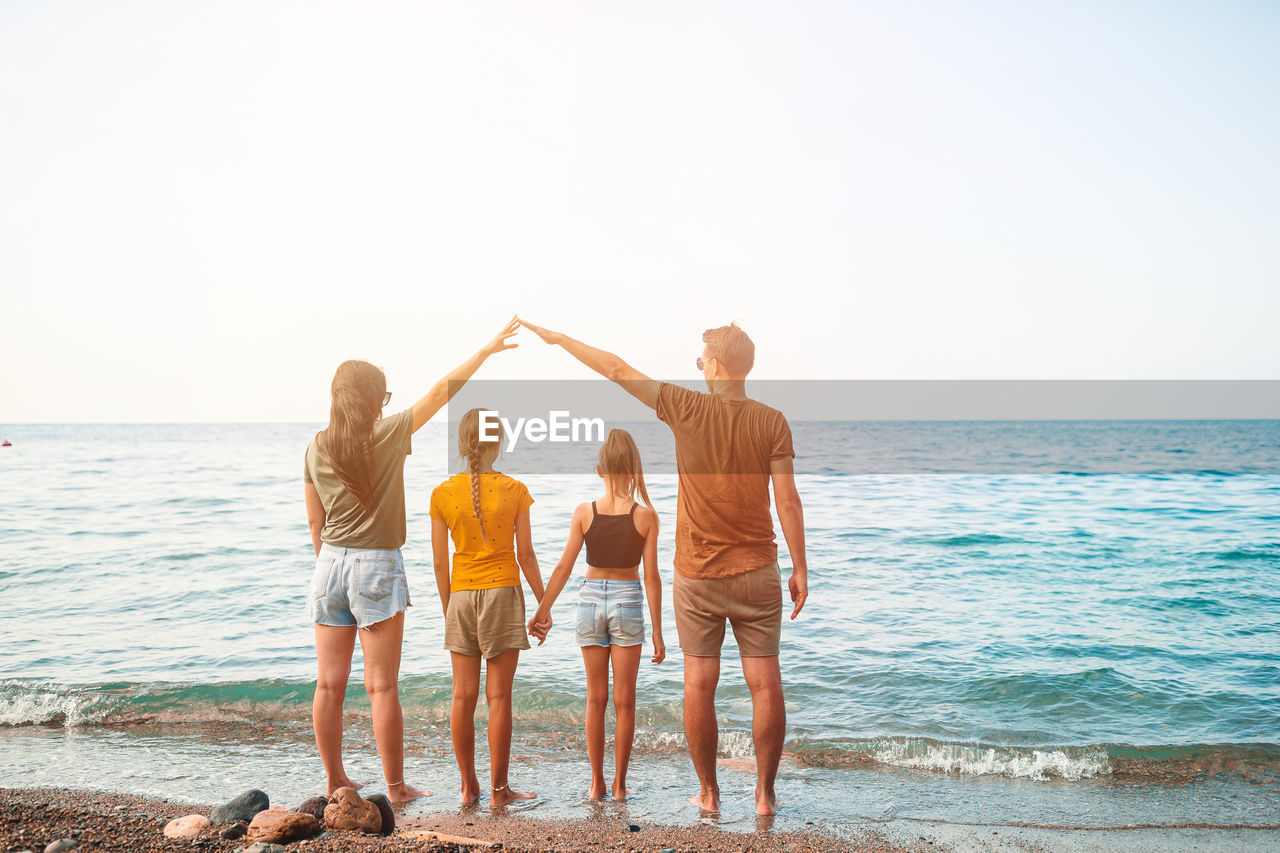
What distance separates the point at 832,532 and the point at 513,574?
33.2ft

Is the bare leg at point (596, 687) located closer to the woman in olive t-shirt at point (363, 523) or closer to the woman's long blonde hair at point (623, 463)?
→ the woman's long blonde hair at point (623, 463)

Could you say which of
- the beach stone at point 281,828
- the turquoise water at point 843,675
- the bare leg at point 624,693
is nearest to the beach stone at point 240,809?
the beach stone at point 281,828

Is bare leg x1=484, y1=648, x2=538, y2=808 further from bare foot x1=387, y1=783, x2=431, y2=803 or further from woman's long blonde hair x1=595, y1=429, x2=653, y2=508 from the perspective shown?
woman's long blonde hair x1=595, y1=429, x2=653, y2=508

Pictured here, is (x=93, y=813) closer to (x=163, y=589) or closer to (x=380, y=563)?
(x=380, y=563)

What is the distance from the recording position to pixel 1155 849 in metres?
3.84

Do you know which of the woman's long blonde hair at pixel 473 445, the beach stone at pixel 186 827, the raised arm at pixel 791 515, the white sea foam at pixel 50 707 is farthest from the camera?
the white sea foam at pixel 50 707

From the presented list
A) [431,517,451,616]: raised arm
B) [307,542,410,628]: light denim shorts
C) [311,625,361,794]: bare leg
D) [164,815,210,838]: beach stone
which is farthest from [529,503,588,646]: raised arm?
[164,815,210,838]: beach stone

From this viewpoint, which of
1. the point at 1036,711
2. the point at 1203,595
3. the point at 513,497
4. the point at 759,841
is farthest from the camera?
the point at 1203,595

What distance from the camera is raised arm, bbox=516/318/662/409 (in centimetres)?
360

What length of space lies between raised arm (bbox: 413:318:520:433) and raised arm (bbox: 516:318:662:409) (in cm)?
33

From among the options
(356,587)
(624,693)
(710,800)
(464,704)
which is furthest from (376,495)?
(710,800)

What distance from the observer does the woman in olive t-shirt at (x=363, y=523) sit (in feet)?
11.8

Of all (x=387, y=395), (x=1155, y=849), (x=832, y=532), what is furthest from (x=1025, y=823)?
(x=832, y=532)

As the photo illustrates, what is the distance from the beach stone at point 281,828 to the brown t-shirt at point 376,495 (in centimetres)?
109
